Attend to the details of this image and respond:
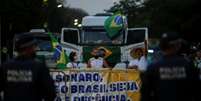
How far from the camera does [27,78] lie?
9.13 metres

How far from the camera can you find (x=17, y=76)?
9.20m

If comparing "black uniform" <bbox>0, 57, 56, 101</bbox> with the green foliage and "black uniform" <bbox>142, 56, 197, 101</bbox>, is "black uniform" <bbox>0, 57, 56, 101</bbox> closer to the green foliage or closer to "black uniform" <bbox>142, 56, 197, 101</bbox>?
"black uniform" <bbox>142, 56, 197, 101</bbox>

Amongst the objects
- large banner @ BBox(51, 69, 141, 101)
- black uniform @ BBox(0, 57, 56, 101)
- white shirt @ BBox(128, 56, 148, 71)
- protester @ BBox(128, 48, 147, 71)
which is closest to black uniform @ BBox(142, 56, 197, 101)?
black uniform @ BBox(0, 57, 56, 101)

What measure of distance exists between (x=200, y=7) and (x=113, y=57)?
49549 mm

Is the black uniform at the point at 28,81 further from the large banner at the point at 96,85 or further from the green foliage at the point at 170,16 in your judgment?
the green foliage at the point at 170,16

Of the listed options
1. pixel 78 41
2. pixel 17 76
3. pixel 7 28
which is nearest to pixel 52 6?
pixel 7 28

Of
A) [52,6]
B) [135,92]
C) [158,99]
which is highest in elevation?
[158,99]

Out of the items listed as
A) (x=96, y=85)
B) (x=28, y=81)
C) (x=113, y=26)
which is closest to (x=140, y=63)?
(x=96, y=85)

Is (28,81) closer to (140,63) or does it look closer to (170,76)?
(170,76)

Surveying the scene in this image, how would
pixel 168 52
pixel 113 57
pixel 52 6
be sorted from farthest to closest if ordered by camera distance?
1. pixel 52 6
2. pixel 113 57
3. pixel 168 52

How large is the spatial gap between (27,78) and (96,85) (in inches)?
273

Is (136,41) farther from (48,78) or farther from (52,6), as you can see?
(52,6)

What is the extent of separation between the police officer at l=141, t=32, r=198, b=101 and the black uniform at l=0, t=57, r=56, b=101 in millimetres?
1102

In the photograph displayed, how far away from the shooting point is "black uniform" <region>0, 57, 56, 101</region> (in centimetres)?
911
